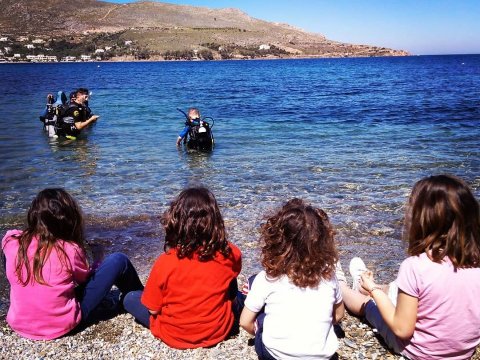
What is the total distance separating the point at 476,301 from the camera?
9.98ft

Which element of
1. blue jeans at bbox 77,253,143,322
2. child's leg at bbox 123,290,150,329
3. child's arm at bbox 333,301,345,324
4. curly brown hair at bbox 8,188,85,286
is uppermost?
curly brown hair at bbox 8,188,85,286

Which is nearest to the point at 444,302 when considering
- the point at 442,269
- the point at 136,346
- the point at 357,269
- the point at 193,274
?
the point at 442,269

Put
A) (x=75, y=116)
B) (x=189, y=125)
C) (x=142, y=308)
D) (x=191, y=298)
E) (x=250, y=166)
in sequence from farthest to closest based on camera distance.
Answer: (x=75, y=116) < (x=189, y=125) < (x=250, y=166) < (x=142, y=308) < (x=191, y=298)

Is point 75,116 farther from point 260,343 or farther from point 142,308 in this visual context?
point 260,343

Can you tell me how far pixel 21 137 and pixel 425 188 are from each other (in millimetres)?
15733

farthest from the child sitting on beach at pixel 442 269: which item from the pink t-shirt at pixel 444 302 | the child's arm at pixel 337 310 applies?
the child's arm at pixel 337 310

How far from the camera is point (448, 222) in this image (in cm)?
297

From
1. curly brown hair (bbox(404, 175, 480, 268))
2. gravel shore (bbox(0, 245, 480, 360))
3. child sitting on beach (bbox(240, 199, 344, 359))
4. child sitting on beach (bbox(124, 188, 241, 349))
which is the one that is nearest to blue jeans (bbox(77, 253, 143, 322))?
gravel shore (bbox(0, 245, 480, 360))

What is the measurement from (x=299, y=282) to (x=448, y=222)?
1065mm

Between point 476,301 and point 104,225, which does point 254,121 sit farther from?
point 476,301

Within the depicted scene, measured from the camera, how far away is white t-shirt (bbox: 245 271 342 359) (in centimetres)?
315

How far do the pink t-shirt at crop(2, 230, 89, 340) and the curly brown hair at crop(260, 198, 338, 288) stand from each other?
5.82ft

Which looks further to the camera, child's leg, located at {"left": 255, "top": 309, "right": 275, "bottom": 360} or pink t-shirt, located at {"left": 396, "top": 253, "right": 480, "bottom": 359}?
child's leg, located at {"left": 255, "top": 309, "right": 275, "bottom": 360}

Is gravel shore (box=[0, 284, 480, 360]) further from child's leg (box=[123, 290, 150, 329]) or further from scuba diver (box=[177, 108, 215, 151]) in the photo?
scuba diver (box=[177, 108, 215, 151])
